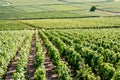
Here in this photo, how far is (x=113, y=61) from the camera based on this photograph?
90.1ft

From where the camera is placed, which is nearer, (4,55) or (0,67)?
(0,67)

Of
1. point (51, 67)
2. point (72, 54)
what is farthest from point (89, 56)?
point (51, 67)

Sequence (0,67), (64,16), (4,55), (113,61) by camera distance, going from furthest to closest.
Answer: (64,16), (4,55), (113,61), (0,67)

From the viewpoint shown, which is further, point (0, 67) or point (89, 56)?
point (89, 56)

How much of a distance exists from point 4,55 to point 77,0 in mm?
161485

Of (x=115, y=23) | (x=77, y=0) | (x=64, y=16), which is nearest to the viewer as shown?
(x=115, y=23)

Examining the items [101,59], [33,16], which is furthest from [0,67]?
[33,16]

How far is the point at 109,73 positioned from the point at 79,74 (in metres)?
2.36

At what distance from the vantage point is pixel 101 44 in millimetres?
38719

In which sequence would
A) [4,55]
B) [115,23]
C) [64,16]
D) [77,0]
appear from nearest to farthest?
[4,55], [115,23], [64,16], [77,0]

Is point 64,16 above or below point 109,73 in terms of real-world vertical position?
below

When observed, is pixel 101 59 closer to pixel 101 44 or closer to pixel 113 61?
pixel 113 61

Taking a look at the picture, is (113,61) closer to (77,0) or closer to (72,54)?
(72,54)

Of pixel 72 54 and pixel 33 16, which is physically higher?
pixel 72 54
